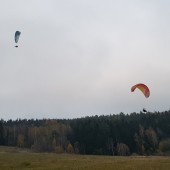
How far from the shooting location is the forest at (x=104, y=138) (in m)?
125

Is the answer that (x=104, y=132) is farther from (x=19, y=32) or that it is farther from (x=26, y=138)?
(x=19, y=32)

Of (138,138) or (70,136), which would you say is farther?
(70,136)

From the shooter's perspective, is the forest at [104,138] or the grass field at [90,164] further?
the forest at [104,138]

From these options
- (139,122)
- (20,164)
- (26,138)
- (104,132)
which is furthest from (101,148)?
(20,164)

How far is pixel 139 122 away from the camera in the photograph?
14888 cm

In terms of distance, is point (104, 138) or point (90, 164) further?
point (104, 138)

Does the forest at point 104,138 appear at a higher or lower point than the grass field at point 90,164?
higher

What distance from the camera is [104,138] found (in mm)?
128125

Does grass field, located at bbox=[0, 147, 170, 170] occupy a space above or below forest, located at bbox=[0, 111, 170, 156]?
below

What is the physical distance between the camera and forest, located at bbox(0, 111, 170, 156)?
125 meters

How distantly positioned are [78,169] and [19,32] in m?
17.1

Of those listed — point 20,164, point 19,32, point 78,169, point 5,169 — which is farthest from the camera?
point 20,164

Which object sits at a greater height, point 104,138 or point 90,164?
point 104,138

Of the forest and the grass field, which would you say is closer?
the grass field
